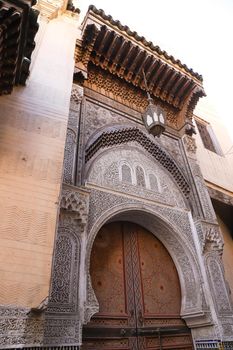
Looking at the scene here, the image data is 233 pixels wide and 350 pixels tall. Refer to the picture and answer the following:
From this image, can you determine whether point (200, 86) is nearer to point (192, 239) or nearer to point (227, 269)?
point (192, 239)

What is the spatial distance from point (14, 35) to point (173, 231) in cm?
291

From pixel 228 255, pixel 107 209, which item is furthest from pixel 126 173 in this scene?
pixel 228 255

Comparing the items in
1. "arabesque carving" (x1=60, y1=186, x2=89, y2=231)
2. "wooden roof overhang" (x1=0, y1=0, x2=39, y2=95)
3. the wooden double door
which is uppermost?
"wooden roof overhang" (x1=0, y1=0, x2=39, y2=95)

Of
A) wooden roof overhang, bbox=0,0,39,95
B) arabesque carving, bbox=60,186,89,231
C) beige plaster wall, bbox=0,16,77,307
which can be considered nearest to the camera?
beige plaster wall, bbox=0,16,77,307

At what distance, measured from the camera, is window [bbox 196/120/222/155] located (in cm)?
659

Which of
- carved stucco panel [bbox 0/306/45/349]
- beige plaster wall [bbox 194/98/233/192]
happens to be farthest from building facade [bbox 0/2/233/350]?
beige plaster wall [bbox 194/98/233/192]

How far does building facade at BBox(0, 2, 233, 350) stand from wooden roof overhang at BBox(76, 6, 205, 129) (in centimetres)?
2

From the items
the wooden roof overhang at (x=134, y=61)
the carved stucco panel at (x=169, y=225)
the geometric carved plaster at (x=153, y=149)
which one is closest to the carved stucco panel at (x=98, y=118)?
the geometric carved plaster at (x=153, y=149)

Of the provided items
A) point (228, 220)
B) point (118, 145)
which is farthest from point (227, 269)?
point (118, 145)

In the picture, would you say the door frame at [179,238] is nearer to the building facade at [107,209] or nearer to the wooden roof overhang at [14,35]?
the building facade at [107,209]

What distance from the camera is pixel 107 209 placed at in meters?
3.04

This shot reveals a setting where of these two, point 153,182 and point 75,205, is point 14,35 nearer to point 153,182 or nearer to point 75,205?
point 75,205

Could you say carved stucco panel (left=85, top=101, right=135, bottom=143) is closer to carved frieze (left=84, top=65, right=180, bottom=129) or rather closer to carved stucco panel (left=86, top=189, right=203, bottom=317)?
carved frieze (left=84, top=65, right=180, bottom=129)

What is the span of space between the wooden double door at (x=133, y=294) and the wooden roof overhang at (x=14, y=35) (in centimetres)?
204
